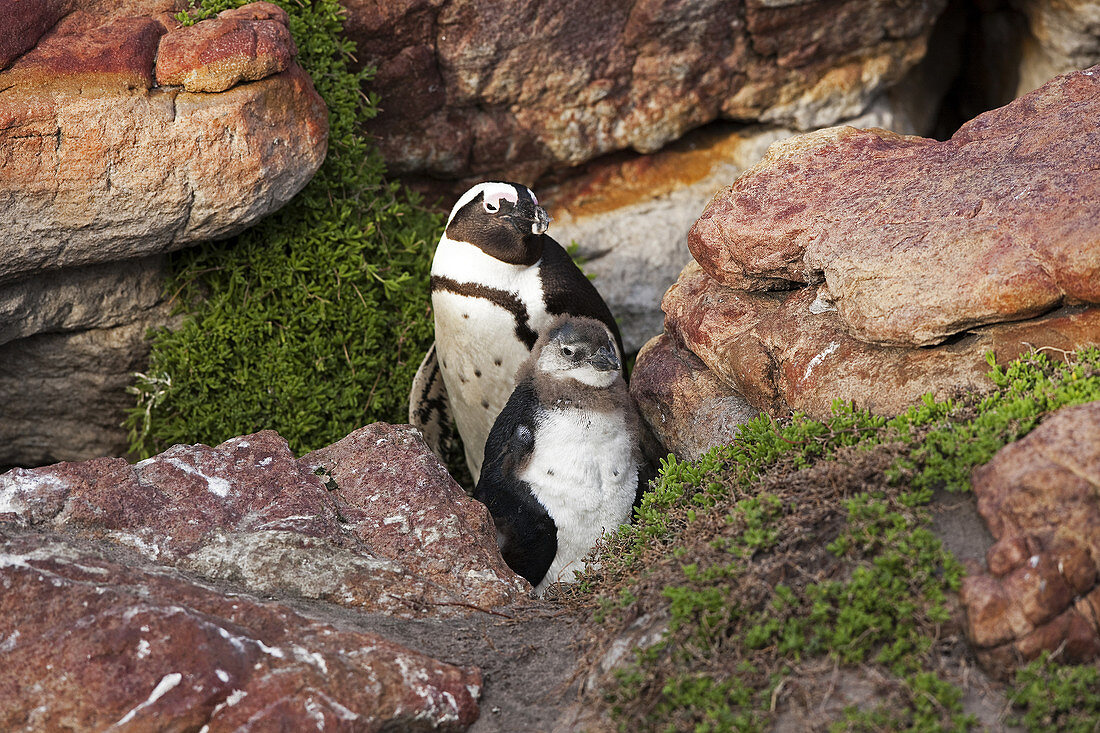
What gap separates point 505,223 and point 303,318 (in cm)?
144

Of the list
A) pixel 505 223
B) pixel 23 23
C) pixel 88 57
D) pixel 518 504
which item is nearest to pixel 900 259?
pixel 518 504

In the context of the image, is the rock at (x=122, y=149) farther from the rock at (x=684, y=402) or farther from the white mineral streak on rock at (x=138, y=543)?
the rock at (x=684, y=402)

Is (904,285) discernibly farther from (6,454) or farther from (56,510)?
(6,454)

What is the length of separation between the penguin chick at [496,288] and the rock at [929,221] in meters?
1.21

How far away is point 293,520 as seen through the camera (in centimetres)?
395

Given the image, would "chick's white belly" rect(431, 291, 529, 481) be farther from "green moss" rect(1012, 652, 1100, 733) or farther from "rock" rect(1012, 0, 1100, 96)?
"rock" rect(1012, 0, 1100, 96)

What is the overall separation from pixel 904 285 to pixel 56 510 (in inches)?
125

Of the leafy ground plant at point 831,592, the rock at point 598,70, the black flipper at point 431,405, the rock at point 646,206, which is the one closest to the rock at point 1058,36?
the rock at point 598,70

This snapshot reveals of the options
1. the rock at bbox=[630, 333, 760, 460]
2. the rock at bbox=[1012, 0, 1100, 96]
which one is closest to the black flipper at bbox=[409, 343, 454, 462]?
the rock at bbox=[630, 333, 760, 460]

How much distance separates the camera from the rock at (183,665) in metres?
2.99

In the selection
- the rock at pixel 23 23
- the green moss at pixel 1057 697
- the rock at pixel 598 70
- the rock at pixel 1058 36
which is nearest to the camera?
the green moss at pixel 1057 697

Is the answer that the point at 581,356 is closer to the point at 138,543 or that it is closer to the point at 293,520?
the point at 293,520

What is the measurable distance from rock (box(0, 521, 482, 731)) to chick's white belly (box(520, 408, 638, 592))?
133 cm

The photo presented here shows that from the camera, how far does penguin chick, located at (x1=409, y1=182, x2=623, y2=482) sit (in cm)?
572
